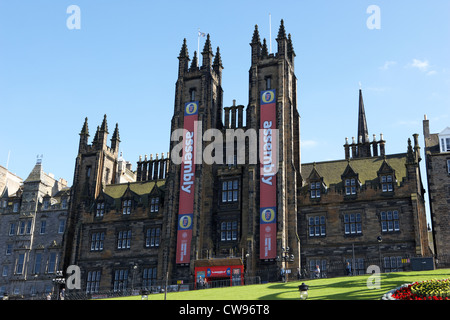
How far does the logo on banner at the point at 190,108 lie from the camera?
59.6 meters

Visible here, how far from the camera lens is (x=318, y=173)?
181 feet

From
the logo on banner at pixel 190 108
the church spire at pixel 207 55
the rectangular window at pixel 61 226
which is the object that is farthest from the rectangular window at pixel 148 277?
the church spire at pixel 207 55

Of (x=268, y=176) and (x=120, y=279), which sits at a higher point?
(x=268, y=176)

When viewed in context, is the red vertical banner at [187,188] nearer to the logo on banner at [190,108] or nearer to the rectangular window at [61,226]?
the logo on banner at [190,108]

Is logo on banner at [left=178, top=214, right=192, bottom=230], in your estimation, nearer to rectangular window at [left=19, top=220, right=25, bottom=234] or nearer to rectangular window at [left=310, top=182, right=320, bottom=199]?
rectangular window at [left=310, top=182, right=320, bottom=199]

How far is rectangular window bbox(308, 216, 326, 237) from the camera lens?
51.8 m

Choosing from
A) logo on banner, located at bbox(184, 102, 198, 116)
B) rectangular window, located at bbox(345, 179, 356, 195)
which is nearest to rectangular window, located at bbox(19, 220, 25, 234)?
logo on banner, located at bbox(184, 102, 198, 116)

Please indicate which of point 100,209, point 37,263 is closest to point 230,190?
point 100,209

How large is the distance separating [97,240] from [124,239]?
3712 mm

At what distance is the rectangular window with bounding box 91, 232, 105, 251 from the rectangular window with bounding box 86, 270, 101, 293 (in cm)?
285

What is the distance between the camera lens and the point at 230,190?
55.8 m

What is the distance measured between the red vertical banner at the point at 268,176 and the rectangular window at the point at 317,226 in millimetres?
4036

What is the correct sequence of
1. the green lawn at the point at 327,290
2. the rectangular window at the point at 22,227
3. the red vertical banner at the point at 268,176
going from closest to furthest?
the green lawn at the point at 327,290 → the red vertical banner at the point at 268,176 → the rectangular window at the point at 22,227

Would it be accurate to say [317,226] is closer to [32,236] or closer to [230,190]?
[230,190]
